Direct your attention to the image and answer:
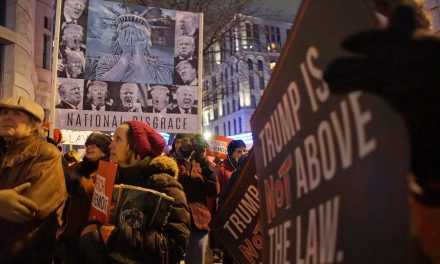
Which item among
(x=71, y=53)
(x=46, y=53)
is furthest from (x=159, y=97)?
(x=46, y=53)

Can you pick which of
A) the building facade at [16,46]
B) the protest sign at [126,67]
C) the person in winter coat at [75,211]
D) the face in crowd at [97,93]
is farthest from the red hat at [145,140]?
the building facade at [16,46]

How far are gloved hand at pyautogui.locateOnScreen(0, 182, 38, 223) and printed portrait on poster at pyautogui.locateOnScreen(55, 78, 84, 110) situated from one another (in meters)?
2.77

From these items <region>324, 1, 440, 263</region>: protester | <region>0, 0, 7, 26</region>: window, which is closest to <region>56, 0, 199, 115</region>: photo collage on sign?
<region>324, 1, 440, 263</region>: protester

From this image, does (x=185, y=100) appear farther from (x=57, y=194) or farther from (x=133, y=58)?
(x=57, y=194)

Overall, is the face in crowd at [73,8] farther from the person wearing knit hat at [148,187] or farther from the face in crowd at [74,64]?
the person wearing knit hat at [148,187]

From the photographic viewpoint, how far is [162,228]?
2.57 meters

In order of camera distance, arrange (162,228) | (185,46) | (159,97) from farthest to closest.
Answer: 1. (185,46)
2. (159,97)
3. (162,228)

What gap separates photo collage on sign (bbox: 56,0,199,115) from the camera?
5371 millimetres

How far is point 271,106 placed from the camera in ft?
4.16

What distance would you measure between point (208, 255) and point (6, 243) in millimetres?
3545

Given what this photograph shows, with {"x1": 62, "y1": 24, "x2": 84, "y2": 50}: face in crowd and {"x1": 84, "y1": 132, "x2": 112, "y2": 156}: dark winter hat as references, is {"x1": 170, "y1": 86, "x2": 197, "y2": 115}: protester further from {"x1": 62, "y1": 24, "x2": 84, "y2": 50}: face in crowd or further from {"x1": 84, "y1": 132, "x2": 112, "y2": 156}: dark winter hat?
{"x1": 84, "y1": 132, "x2": 112, "y2": 156}: dark winter hat

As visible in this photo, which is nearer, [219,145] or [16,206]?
[16,206]

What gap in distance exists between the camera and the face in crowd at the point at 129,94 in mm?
5547

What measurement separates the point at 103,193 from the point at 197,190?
240 cm
